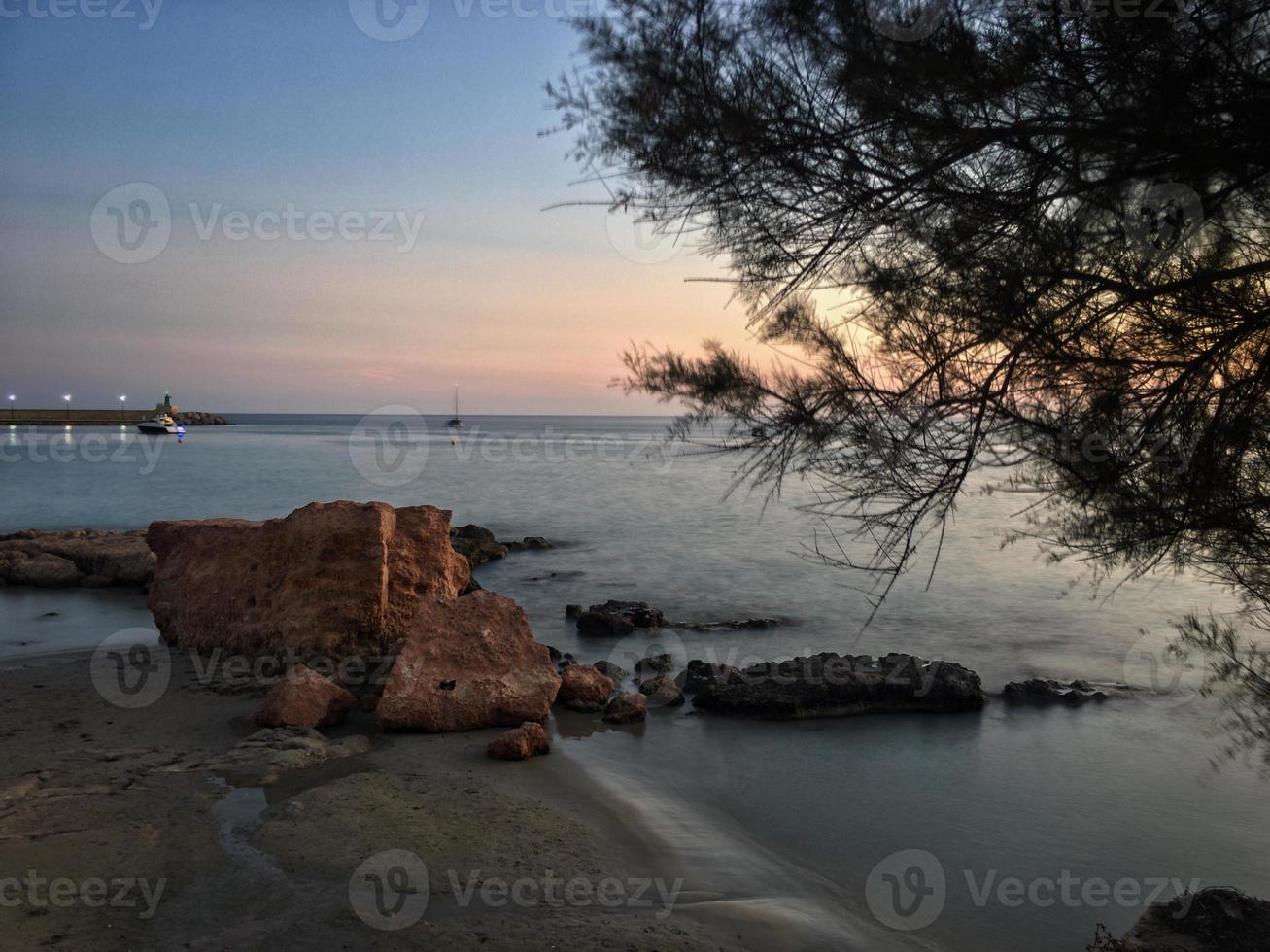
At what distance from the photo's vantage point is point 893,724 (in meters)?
7.53

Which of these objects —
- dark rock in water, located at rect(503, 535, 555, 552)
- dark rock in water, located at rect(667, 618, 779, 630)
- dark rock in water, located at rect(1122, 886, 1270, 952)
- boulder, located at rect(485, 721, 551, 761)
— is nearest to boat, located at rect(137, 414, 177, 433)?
dark rock in water, located at rect(503, 535, 555, 552)

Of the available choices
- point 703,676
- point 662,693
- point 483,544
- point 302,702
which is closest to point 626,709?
point 662,693

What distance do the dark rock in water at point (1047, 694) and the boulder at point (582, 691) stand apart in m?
4.15

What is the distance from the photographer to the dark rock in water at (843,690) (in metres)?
7.56

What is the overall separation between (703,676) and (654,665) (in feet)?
2.89

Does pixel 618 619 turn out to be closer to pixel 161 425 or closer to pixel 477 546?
pixel 477 546

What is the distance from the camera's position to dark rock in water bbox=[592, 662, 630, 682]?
8.43 meters

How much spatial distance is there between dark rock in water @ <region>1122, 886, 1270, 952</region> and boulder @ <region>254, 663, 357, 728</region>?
489cm

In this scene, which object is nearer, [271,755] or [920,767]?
[271,755]

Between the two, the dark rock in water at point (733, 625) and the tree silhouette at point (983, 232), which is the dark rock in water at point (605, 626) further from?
the tree silhouette at point (983, 232)

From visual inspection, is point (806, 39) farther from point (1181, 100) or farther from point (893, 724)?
point (893, 724)

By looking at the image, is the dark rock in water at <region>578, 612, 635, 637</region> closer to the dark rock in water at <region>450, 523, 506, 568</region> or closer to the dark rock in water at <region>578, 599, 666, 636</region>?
the dark rock in water at <region>578, 599, 666, 636</region>

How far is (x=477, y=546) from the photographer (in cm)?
1778

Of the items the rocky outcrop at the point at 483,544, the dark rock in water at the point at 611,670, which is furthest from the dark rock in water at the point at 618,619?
the rocky outcrop at the point at 483,544
